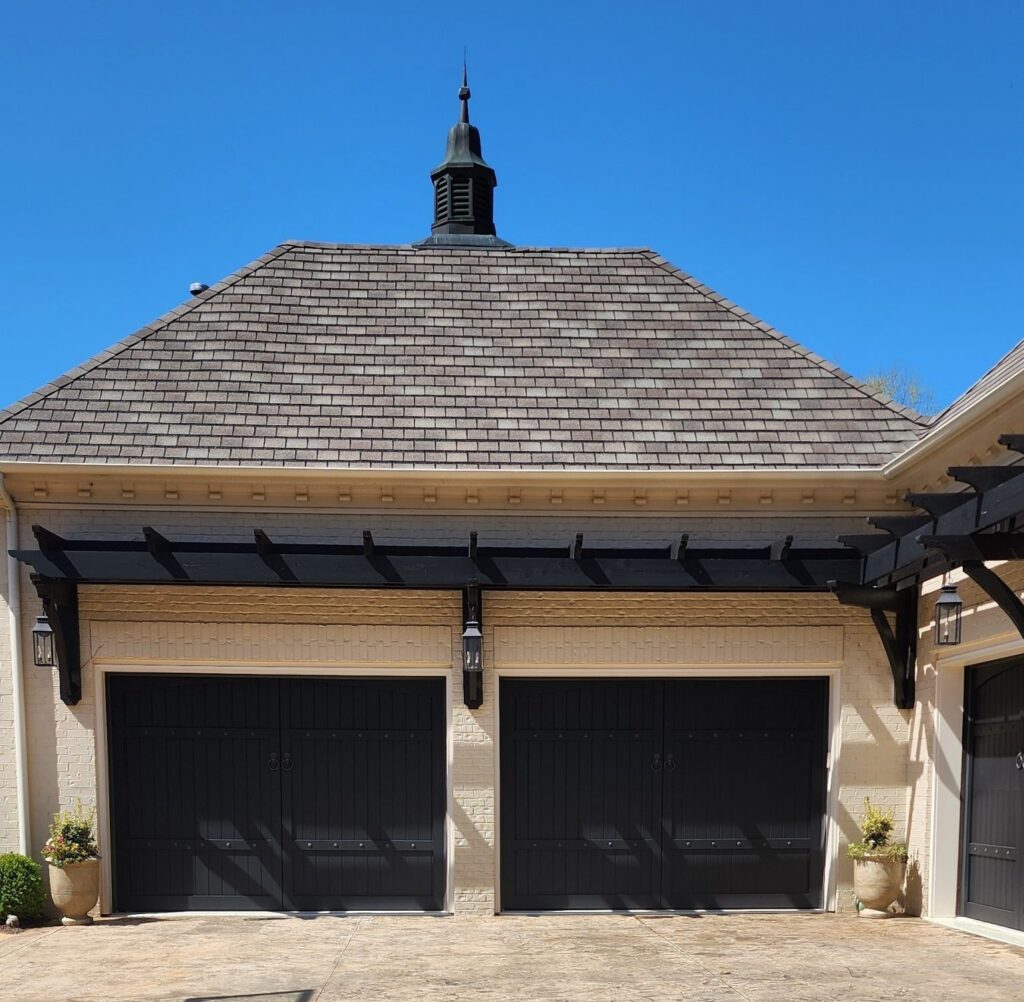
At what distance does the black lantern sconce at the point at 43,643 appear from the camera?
8094mm

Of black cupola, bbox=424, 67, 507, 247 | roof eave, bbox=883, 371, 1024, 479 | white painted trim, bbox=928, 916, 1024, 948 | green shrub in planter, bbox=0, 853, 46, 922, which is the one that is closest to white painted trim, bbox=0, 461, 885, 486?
roof eave, bbox=883, 371, 1024, 479

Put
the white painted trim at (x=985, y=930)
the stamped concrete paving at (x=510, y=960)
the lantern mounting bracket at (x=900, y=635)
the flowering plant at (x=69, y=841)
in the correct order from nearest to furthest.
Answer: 1. the stamped concrete paving at (x=510, y=960)
2. the white painted trim at (x=985, y=930)
3. the flowering plant at (x=69, y=841)
4. the lantern mounting bracket at (x=900, y=635)

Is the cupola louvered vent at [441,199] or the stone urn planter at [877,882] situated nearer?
the stone urn planter at [877,882]

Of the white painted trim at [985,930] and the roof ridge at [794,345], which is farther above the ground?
the roof ridge at [794,345]

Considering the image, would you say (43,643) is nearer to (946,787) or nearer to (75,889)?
(75,889)

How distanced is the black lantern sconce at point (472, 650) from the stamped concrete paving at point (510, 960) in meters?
1.97

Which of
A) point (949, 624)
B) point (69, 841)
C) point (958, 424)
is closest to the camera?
point (958, 424)

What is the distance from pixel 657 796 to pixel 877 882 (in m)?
2.04

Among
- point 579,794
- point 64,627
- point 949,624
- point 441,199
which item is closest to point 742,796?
point 579,794

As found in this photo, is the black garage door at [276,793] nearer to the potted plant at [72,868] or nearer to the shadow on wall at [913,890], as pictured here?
the potted plant at [72,868]

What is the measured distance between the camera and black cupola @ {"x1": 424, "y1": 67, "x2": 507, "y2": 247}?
14234 millimetres

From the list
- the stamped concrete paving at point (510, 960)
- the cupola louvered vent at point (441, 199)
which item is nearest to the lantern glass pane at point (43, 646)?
the stamped concrete paving at point (510, 960)

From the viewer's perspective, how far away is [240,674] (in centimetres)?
889

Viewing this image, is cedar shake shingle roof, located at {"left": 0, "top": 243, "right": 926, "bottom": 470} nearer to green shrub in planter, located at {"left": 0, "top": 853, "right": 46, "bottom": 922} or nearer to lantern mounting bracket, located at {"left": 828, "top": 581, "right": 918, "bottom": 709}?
lantern mounting bracket, located at {"left": 828, "top": 581, "right": 918, "bottom": 709}
